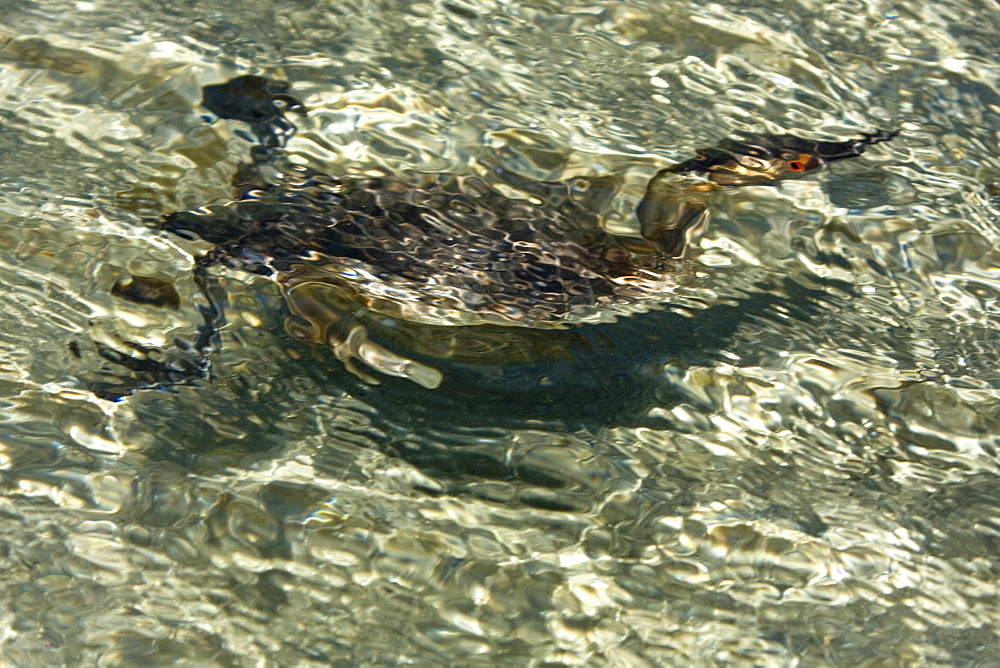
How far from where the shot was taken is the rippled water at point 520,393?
5.33 ft

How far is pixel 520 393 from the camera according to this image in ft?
6.53

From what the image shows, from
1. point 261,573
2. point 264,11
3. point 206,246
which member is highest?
point 264,11

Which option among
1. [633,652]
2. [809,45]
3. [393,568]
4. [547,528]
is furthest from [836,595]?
[809,45]

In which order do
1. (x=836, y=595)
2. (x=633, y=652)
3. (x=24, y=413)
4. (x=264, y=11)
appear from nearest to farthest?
(x=633, y=652)
(x=836, y=595)
(x=24, y=413)
(x=264, y=11)

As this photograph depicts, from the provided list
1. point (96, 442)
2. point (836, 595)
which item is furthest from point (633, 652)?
point (96, 442)

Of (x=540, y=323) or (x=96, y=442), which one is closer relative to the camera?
(x=96, y=442)

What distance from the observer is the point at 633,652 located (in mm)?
1592

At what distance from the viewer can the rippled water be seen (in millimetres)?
1626

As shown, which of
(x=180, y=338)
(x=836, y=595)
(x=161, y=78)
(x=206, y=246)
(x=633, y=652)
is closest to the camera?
(x=633, y=652)

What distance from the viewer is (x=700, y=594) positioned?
1680 mm

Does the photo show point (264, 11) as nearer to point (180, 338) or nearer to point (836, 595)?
point (180, 338)

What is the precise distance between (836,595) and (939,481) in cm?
39

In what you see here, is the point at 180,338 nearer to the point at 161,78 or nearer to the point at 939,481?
the point at 161,78

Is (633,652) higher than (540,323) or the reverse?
the reverse
